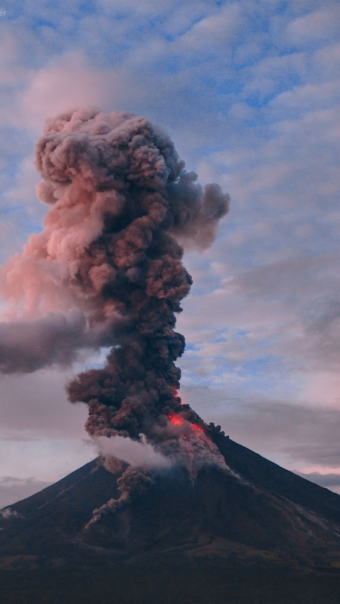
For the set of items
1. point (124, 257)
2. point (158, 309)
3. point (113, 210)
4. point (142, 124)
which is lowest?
point (158, 309)

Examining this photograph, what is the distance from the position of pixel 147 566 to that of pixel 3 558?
15.5 meters

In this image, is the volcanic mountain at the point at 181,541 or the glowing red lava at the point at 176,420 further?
the glowing red lava at the point at 176,420

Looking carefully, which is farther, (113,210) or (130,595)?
(113,210)

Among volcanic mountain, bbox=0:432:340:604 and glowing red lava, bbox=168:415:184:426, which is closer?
volcanic mountain, bbox=0:432:340:604

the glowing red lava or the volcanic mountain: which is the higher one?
the glowing red lava

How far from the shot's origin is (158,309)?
7138 cm

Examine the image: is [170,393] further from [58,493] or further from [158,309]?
[58,493]

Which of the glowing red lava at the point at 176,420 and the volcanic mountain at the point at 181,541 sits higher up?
the glowing red lava at the point at 176,420

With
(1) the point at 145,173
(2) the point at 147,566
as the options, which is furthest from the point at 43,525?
(1) the point at 145,173

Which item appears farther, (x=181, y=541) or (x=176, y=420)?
(x=176, y=420)

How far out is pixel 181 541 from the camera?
68812 mm

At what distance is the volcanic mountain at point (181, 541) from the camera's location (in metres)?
58.8

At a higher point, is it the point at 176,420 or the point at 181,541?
the point at 176,420

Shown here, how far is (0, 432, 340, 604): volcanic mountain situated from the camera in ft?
193
